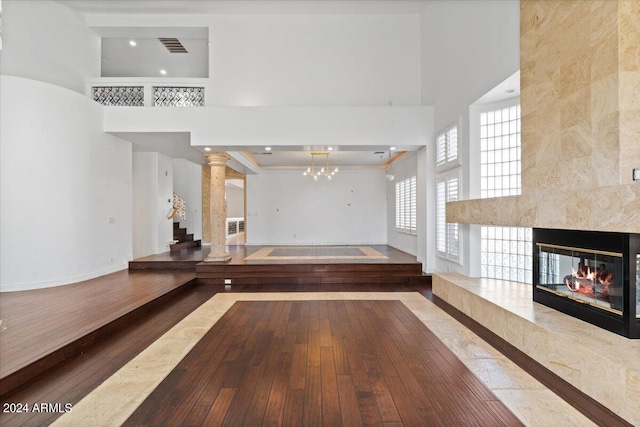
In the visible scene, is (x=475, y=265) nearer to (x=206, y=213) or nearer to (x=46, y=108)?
(x=46, y=108)

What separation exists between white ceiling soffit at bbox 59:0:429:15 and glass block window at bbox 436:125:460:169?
3075 millimetres

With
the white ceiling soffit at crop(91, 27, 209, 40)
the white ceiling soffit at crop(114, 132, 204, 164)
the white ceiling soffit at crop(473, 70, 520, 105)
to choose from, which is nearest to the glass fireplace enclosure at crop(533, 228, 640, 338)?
the white ceiling soffit at crop(473, 70, 520, 105)

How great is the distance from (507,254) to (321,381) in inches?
136

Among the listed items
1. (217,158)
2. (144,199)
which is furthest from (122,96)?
(144,199)

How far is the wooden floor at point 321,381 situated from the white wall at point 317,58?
501 cm

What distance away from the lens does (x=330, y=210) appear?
11.8 metres

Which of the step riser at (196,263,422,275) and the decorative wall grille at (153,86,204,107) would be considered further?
the decorative wall grille at (153,86,204,107)

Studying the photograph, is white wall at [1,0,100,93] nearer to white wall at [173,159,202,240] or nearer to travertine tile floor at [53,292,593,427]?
white wall at [173,159,202,240]

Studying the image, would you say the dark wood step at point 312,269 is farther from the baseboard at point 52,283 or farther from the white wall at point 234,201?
the white wall at point 234,201

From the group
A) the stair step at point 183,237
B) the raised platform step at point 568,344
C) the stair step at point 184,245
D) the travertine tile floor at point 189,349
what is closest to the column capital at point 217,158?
the stair step at point 184,245

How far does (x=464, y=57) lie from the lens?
17.1 ft

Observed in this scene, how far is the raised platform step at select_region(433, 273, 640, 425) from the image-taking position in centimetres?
213

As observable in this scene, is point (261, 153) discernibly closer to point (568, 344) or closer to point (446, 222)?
point (446, 222)

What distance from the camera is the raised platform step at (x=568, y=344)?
6.99 ft
